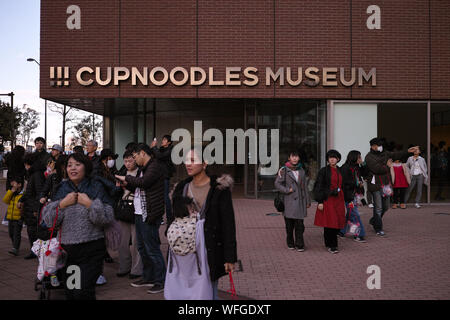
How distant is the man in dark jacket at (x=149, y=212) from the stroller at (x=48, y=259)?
1.02 meters

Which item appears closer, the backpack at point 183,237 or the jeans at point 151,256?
the backpack at point 183,237

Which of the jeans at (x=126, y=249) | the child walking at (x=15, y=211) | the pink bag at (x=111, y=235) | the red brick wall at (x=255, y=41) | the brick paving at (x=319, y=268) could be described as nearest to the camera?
the pink bag at (x=111, y=235)

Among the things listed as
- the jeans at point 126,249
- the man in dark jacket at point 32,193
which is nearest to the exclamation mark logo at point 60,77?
the man in dark jacket at point 32,193

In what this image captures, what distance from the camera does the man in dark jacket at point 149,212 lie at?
4.99 metres

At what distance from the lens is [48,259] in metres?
4.15

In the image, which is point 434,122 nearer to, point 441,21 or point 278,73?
point 441,21

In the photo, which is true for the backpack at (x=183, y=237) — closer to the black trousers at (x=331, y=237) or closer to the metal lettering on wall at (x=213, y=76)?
the black trousers at (x=331, y=237)

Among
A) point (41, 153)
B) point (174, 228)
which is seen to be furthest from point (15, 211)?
point (174, 228)

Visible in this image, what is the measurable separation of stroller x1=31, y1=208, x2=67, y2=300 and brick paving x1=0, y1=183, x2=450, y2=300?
35cm

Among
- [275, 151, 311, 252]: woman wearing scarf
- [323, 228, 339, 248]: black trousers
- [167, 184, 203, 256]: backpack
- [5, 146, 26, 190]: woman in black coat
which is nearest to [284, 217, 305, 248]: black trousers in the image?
[275, 151, 311, 252]: woman wearing scarf

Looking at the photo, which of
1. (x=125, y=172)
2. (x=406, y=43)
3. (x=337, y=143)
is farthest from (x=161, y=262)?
(x=406, y=43)

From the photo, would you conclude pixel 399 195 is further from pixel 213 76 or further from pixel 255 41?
pixel 213 76

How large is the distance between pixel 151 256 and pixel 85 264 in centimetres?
142

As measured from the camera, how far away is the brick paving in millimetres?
4922
